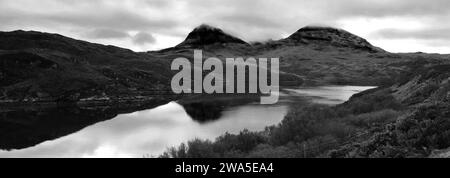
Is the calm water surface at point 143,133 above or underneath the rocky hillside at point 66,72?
underneath

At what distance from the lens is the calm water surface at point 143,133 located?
38.0m

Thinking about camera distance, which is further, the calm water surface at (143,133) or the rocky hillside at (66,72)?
the rocky hillside at (66,72)

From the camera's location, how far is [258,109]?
69.1m

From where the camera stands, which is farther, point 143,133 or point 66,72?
point 66,72

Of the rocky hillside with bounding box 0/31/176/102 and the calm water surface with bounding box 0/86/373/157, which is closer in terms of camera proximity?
the calm water surface with bounding box 0/86/373/157

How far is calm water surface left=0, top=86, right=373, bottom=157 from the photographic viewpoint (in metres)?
38.0

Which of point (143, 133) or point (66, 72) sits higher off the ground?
point (66, 72)

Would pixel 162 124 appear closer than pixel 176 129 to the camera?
No

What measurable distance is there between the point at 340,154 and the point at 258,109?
49266 millimetres

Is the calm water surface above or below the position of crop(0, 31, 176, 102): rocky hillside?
below

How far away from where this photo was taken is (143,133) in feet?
156
